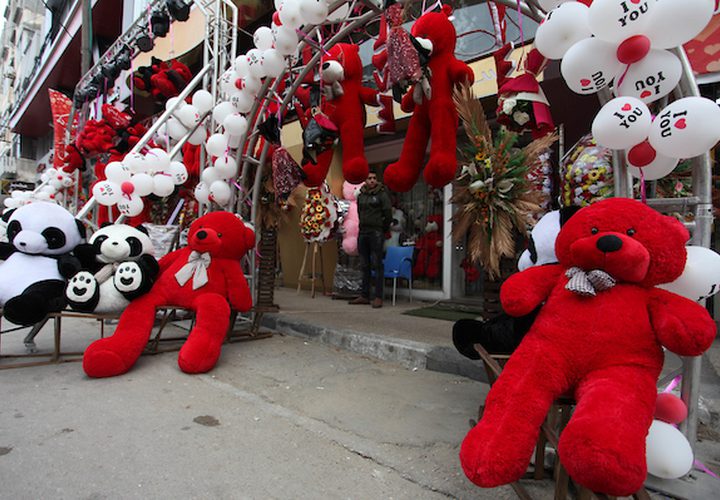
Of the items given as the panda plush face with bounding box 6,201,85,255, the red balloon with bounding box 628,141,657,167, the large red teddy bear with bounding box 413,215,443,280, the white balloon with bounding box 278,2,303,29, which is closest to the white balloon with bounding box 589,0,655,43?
the red balloon with bounding box 628,141,657,167

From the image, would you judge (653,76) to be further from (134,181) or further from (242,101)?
(134,181)

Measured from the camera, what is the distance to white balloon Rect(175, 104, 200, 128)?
541 cm

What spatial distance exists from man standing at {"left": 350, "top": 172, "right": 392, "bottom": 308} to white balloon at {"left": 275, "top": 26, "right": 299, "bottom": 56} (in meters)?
2.74

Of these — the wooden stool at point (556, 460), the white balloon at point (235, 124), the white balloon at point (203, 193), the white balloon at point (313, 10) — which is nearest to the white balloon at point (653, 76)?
the wooden stool at point (556, 460)

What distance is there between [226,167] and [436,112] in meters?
2.58

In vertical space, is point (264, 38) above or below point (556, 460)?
above

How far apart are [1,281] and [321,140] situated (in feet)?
9.43

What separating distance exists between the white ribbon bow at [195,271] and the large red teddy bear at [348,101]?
1.58 m

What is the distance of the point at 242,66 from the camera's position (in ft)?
13.9

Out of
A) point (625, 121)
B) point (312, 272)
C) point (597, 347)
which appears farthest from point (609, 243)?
point (312, 272)

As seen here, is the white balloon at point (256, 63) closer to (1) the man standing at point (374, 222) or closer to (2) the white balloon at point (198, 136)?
(2) the white balloon at point (198, 136)

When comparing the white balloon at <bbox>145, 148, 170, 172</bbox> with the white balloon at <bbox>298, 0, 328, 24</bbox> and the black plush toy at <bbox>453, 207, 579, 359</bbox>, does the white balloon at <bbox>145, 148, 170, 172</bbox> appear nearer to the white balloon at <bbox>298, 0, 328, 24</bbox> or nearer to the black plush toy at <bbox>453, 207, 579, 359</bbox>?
the white balloon at <bbox>298, 0, 328, 24</bbox>

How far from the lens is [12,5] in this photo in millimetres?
30781

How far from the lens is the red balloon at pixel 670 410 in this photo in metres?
1.75
